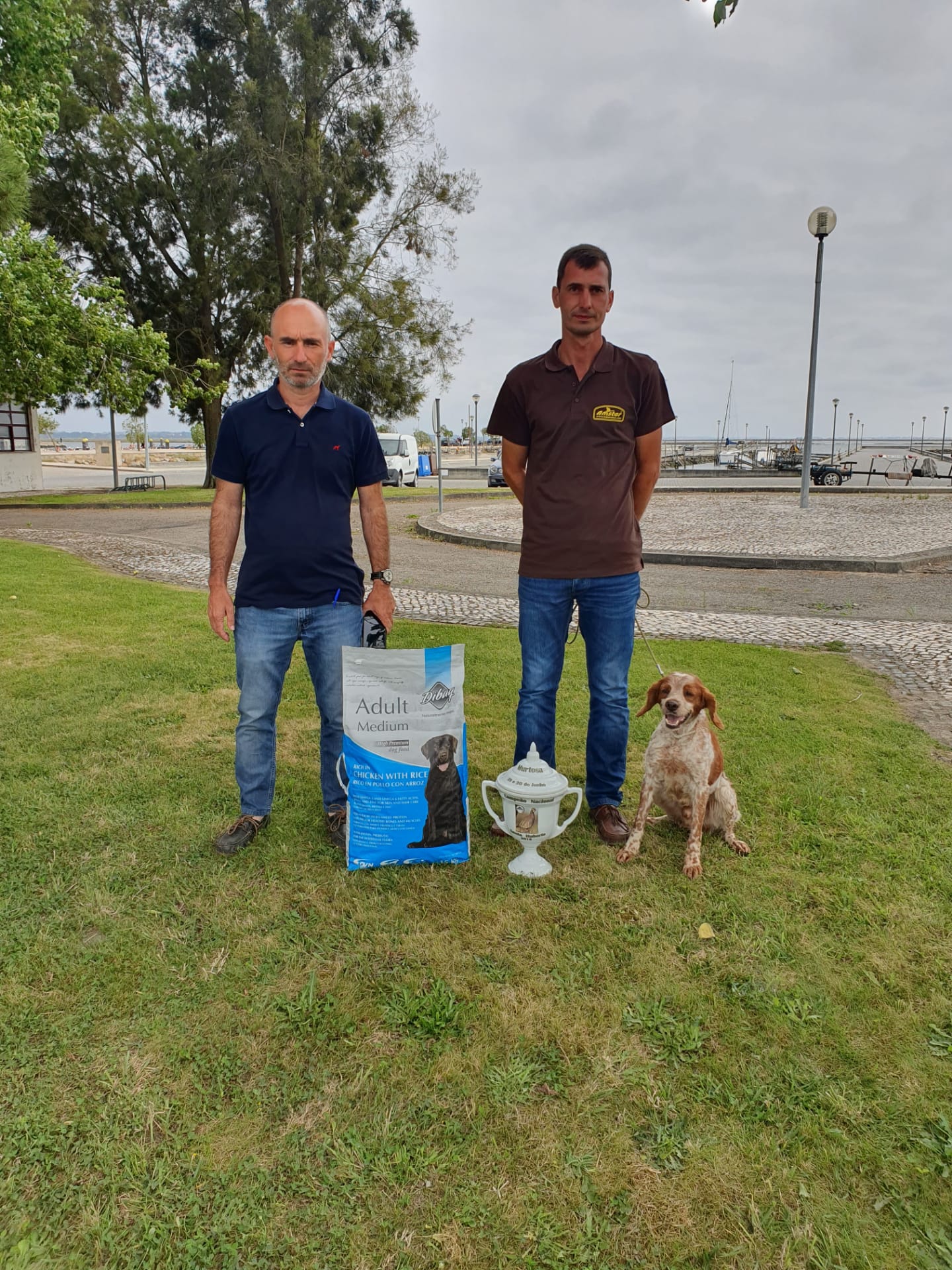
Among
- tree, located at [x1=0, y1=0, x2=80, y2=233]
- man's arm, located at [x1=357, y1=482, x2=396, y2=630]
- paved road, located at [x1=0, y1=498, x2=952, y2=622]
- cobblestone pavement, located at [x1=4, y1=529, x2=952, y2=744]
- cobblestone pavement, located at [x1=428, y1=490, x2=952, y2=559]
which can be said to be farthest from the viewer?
tree, located at [x1=0, y1=0, x2=80, y2=233]

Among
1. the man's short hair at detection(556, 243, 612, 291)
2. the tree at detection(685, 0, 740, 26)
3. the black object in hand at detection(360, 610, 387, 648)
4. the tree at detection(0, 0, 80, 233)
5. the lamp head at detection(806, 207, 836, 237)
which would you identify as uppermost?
the tree at detection(0, 0, 80, 233)

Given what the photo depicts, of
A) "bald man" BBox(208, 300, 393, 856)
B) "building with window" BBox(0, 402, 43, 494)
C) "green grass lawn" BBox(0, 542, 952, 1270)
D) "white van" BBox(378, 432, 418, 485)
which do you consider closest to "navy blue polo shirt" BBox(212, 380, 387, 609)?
"bald man" BBox(208, 300, 393, 856)

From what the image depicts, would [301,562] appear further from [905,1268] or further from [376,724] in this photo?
[905,1268]

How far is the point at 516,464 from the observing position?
351 cm

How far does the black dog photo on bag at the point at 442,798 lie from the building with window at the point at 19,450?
33567mm

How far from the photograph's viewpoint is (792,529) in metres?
14.6

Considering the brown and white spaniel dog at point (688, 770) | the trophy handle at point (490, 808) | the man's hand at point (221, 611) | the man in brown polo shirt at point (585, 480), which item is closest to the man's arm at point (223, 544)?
the man's hand at point (221, 611)

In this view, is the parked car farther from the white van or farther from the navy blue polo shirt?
the navy blue polo shirt

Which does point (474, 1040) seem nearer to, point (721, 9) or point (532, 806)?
point (532, 806)

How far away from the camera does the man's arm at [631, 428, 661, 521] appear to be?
3.34 metres

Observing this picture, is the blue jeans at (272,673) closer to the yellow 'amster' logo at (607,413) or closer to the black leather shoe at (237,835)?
the black leather shoe at (237,835)

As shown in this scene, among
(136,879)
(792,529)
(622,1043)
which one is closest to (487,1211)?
(622,1043)

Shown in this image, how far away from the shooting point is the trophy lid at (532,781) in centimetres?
306

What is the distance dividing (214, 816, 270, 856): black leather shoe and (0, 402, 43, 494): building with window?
108 feet
